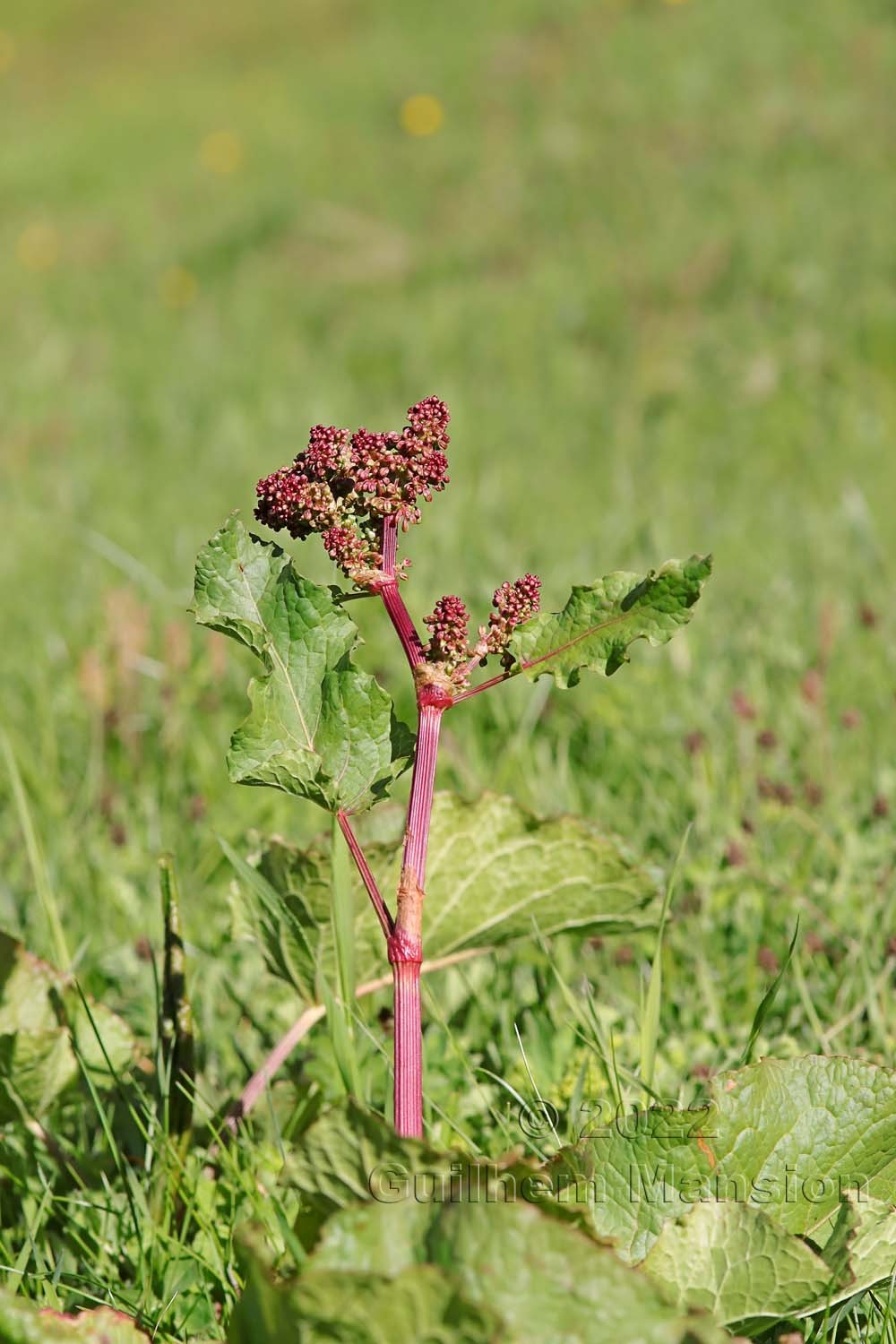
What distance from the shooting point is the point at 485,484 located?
4.75 metres

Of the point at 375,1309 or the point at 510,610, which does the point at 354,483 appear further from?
the point at 375,1309

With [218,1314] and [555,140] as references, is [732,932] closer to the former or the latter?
[218,1314]

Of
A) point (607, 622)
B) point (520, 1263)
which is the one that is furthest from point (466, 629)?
point (520, 1263)

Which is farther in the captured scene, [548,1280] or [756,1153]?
[756,1153]

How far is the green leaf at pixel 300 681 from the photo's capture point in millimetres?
1182

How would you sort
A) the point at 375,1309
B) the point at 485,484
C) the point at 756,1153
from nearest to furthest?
the point at 375,1309 → the point at 756,1153 → the point at 485,484

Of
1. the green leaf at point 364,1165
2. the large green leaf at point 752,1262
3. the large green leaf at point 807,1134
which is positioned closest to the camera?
the green leaf at point 364,1165

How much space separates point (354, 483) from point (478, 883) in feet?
1.89

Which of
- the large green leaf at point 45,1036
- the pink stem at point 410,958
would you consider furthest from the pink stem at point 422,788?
the large green leaf at point 45,1036

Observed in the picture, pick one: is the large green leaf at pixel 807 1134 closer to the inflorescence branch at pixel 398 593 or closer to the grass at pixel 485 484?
the grass at pixel 485 484

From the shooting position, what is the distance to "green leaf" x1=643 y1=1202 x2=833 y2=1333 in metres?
1.13

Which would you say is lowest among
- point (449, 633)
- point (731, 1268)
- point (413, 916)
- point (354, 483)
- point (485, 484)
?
point (731, 1268)

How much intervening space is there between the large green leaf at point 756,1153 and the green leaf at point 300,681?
402 millimetres

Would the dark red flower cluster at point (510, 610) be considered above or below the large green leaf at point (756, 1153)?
above
